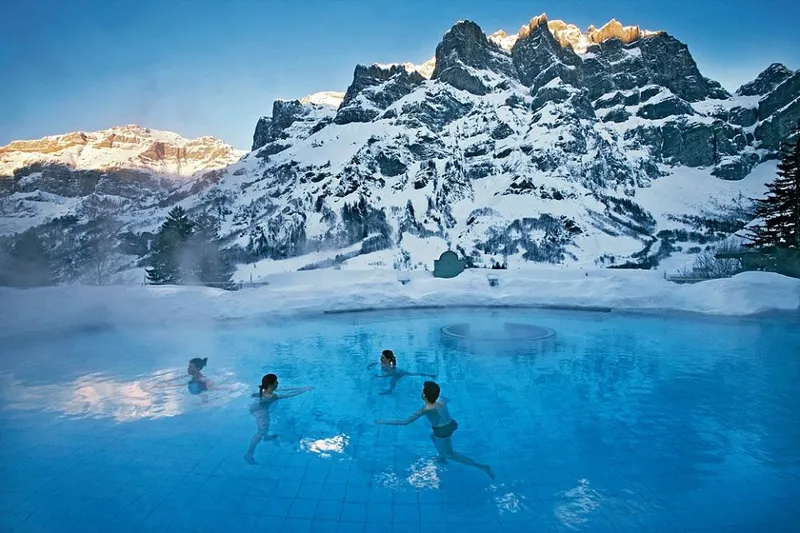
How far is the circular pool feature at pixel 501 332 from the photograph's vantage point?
12.4 metres

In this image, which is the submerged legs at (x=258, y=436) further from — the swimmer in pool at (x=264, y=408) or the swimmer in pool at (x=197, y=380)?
the swimmer in pool at (x=197, y=380)

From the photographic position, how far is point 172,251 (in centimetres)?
2989

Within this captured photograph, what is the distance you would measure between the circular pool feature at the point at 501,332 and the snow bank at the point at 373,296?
11.6ft

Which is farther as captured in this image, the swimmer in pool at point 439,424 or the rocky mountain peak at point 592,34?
the rocky mountain peak at point 592,34

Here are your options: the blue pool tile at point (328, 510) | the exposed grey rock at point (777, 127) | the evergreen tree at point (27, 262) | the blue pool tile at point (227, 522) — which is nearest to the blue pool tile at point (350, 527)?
the blue pool tile at point (328, 510)

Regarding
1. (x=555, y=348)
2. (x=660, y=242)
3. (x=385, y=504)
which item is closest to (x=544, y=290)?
A: (x=555, y=348)

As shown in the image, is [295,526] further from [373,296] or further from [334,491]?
[373,296]

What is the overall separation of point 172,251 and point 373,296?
19.4 metres

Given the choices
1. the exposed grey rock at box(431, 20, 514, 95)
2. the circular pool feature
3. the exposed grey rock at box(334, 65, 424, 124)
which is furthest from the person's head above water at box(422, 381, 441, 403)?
the exposed grey rock at box(431, 20, 514, 95)

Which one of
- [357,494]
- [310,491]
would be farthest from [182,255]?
[357,494]

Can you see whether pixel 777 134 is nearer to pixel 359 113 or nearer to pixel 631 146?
pixel 631 146

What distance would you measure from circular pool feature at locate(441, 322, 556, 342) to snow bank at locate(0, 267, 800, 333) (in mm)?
3521

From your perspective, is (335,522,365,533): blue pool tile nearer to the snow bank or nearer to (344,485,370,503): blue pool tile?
(344,485,370,503): blue pool tile

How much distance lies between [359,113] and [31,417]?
125m
